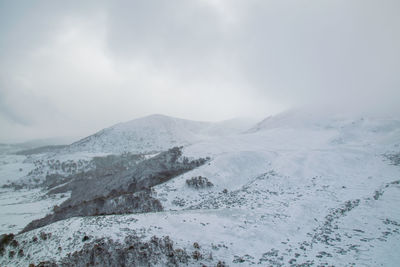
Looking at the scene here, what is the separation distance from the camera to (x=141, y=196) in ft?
89.9

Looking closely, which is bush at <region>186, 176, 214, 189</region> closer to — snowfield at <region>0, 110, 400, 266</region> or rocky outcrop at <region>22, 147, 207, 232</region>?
snowfield at <region>0, 110, 400, 266</region>

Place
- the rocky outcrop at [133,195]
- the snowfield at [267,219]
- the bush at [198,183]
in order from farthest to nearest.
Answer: the bush at [198,183] < the rocky outcrop at [133,195] < the snowfield at [267,219]

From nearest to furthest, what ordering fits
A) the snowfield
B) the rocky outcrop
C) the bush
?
the snowfield, the rocky outcrop, the bush

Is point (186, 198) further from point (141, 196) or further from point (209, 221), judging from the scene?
point (209, 221)

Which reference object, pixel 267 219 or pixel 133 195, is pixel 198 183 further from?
pixel 267 219

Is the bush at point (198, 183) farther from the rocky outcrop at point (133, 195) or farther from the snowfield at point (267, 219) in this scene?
the rocky outcrop at point (133, 195)

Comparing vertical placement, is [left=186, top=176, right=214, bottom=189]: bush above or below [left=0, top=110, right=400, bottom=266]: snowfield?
above

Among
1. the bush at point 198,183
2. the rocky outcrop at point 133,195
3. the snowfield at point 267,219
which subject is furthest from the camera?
the bush at point 198,183

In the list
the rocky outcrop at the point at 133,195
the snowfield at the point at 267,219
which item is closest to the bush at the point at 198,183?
the snowfield at the point at 267,219

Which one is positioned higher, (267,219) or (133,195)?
(133,195)

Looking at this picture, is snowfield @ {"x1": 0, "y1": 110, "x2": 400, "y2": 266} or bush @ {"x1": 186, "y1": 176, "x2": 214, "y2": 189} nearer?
snowfield @ {"x1": 0, "y1": 110, "x2": 400, "y2": 266}

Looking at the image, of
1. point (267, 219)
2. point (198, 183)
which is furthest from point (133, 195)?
point (267, 219)

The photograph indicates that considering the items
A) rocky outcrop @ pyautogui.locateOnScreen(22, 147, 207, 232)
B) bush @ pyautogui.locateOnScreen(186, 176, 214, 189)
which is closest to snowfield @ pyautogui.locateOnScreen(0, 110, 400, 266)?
bush @ pyautogui.locateOnScreen(186, 176, 214, 189)

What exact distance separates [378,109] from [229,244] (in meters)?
83.8
